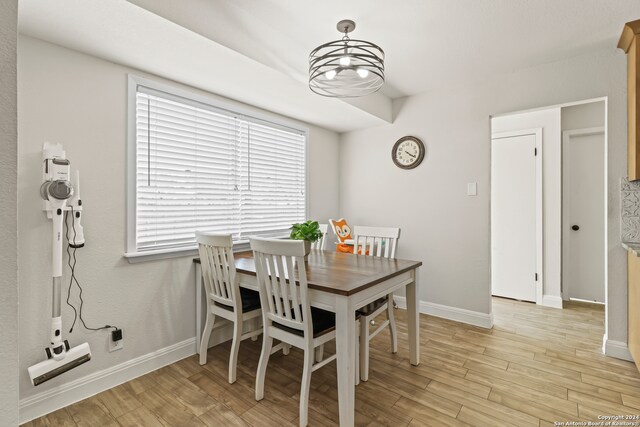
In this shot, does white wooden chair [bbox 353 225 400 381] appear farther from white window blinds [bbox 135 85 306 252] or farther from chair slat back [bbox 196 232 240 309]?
white window blinds [bbox 135 85 306 252]

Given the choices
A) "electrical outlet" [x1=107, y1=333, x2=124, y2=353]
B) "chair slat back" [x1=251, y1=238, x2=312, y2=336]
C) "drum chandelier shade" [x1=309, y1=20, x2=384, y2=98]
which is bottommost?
"electrical outlet" [x1=107, y1=333, x2=124, y2=353]

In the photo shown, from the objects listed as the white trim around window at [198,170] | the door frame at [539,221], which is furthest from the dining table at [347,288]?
the door frame at [539,221]

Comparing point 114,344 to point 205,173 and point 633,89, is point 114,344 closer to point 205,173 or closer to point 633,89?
point 205,173

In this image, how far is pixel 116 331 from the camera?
79.3 inches

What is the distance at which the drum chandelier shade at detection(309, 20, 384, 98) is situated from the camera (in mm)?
1809

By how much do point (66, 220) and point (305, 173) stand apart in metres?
2.28

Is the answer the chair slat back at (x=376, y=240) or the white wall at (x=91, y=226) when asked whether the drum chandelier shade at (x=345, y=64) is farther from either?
the white wall at (x=91, y=226)

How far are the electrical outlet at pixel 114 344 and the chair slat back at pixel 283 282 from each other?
41.1 inches

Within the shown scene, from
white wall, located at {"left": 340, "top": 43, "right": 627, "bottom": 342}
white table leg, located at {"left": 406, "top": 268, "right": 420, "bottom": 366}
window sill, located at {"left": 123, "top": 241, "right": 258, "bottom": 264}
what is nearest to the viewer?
window sill, located at {"left": 123, "top": 241, "right": 258, "bottom": 264}

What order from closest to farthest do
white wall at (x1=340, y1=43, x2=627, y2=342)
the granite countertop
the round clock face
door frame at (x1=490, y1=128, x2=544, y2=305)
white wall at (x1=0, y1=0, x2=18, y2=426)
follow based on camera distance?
white wall at (x1=0, y1=0, x2=18, y2=426), the granite countertop, white wall at (x1=340, y1=43, x2=627, y2=342), the round clock face, door frame at (x1=490, y1=128, x2=544, y2=305)

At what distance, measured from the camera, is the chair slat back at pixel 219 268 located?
2.00m

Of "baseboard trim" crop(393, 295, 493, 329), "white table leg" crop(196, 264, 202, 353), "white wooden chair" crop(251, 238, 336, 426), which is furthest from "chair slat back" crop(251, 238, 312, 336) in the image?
"baseboard trim" crop(393, 295, 493, 329)

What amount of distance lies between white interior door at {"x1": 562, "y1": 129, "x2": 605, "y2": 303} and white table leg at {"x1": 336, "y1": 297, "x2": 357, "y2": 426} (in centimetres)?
346

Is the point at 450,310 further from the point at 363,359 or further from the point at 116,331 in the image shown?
the point at 116,331
